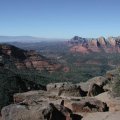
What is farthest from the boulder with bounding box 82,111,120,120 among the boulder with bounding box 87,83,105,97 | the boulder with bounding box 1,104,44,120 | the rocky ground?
the boulder with bounding box 87,83,105,97

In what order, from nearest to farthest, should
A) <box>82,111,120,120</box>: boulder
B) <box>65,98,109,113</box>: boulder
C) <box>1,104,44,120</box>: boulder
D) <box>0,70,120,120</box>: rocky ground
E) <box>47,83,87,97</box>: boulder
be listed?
1. <box>1,104,44,120</box>: boulder
2. <box>0,70,120,120</box>: rocky ground
3. <box>82,111,120,120</box>: boulder
4. <box>65,98,109,113</box>: boulder
5. <box>47,83,87,97</box>: boulder

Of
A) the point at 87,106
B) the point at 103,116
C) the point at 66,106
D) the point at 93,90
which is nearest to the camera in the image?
the point at 103,116

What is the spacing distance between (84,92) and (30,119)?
47.7 ft

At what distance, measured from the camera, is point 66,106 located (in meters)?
26.3

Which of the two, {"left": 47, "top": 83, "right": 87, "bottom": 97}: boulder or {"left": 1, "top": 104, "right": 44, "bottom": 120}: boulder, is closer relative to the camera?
{"left": 1, "top": 104, "right": 44, "bottom": 120}: boulder

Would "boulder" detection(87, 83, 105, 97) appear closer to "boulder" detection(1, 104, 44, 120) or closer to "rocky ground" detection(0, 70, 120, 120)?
"rocky ground" detection(0, 70, 120, 120)

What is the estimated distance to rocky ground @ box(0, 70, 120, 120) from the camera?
2128cm

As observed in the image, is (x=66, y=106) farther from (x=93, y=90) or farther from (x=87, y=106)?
(x=93, y=90)

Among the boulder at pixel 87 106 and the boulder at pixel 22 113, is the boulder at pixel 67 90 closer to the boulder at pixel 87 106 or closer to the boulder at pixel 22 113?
the boulder at pixel 87 106

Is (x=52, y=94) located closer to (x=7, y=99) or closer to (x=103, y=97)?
(x=103, y=97)

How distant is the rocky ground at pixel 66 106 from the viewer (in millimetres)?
21278

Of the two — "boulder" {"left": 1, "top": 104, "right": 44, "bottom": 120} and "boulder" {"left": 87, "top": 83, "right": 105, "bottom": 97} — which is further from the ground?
"boulder" {"left": 1, "top": 104, "right": 44, "bottom": 120}

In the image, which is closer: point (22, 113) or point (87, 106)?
point (22, 113)

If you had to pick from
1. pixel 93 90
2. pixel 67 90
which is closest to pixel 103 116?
pixel 67 90
